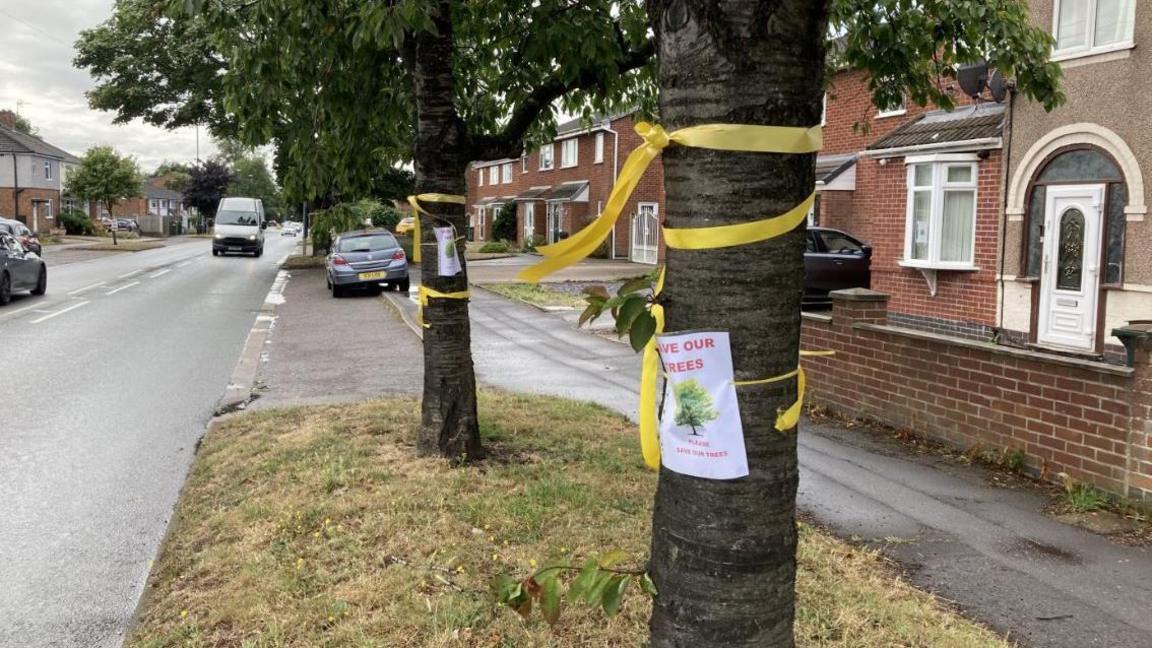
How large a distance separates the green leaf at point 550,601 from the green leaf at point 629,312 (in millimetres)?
653

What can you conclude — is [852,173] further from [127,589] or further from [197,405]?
[127,589]

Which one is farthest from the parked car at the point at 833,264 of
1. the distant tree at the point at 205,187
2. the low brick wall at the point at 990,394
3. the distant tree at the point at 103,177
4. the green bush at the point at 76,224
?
the distant tree at the point at 205,187

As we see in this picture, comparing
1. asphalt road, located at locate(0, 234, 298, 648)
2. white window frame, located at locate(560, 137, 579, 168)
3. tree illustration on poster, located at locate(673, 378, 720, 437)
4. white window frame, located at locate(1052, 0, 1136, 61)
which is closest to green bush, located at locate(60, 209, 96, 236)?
white window frame, located at locate(560, 137, 579, 168)

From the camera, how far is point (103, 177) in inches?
2151

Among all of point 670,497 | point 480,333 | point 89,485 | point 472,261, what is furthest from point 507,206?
point 670,497

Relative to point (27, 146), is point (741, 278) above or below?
below

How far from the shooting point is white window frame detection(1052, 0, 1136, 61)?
11.1 metres

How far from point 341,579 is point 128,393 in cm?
654

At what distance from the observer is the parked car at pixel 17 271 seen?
688 inches

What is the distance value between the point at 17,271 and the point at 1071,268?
1915cm

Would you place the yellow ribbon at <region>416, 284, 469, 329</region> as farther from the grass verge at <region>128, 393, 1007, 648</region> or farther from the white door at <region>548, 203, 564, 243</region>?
the white door at <region>548, 203, 564, 243</region>

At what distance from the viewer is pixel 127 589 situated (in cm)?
447

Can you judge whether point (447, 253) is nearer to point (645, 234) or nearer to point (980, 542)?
point (980, 542)

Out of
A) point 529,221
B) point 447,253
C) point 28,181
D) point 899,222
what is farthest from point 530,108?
point 28,181
